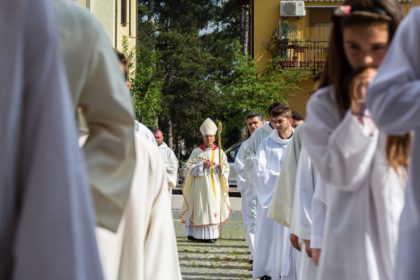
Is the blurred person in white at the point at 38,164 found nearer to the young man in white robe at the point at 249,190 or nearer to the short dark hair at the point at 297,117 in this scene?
the short dark hair at the point at 297,117

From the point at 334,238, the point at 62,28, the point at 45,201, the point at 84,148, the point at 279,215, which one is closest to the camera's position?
the point at 45,201

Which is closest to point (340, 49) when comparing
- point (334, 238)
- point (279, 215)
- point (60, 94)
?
point (334, 238)

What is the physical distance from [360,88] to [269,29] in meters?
35.1

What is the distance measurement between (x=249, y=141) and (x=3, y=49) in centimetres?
1198

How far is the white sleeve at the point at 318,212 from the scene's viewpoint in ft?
14.1

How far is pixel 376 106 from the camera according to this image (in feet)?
10.7

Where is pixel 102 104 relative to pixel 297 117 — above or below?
above

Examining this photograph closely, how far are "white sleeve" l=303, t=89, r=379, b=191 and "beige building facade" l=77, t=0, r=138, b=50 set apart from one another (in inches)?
618

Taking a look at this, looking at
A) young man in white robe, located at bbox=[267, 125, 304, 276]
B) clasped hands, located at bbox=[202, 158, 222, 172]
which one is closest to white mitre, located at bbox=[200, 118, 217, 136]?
clasped hands, located at bbox=[202, 158, 222, 172]

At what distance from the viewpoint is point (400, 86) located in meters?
3.17

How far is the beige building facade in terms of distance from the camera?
23.2 m

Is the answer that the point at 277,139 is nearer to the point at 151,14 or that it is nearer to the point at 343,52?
the point at 343,52

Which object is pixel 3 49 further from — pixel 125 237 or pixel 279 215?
pixel 279 215

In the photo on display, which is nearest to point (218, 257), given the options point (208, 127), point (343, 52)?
point (208, 127)
